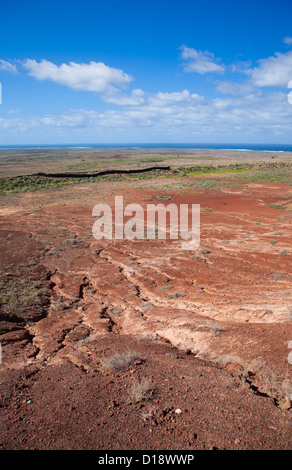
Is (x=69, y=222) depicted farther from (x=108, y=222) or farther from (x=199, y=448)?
(x=199, y=448)

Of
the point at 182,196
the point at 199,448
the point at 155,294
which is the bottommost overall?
the point at 155,294

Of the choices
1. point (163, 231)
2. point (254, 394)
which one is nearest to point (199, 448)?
point (254, 394)

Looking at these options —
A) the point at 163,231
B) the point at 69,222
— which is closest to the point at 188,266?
the point at 163,231

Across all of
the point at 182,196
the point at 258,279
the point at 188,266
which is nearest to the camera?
the point at 258,279
